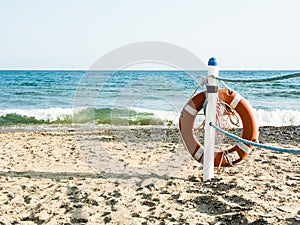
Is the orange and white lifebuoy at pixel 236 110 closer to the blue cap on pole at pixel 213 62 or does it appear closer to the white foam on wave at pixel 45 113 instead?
the blue cap on pole at pixel 213 62

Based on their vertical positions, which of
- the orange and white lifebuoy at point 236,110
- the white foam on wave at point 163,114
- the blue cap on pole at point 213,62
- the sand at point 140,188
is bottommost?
the sand at point 140,188

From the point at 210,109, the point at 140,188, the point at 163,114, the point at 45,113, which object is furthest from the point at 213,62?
the point at 45,113

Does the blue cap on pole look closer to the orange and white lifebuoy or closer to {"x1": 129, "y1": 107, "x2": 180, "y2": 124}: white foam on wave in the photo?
the orange and white lifebuoy

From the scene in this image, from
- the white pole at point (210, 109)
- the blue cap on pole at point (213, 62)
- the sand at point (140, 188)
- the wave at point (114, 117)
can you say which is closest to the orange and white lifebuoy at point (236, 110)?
the sand at point (140, 188)

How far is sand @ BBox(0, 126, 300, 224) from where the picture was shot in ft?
7.57

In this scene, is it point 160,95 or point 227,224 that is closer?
point 227,224

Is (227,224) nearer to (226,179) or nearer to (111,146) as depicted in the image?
(226,179)

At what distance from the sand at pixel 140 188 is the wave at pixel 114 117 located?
4.64 m

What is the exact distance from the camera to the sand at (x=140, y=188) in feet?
7.57

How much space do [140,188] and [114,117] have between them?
749 cm

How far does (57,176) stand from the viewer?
3320mm

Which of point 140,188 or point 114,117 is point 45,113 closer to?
point 114,117

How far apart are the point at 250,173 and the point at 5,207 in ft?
7.57

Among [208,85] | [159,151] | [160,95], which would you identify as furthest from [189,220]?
[160,95]
